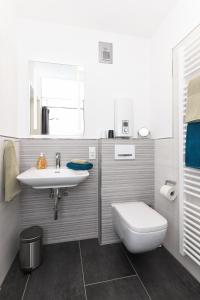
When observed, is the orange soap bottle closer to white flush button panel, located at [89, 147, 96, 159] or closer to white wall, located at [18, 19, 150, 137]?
white wall, located at [18, 19, 150, 137]

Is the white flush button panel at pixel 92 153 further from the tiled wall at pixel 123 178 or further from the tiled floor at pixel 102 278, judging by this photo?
the tiled floor at pixel 102 278

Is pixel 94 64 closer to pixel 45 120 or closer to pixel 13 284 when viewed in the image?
pixel 45 120

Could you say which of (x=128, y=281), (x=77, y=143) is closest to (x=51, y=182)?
(x=77, y=143)

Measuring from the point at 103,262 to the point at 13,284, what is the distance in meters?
0.70

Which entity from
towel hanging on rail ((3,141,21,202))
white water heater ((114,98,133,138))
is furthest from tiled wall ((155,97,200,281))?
towel hanging on rail ((3,141,21,202))

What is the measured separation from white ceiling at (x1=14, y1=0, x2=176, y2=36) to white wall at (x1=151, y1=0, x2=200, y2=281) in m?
0.14

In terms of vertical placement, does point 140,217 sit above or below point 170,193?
below

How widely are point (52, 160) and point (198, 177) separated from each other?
1.29 meters

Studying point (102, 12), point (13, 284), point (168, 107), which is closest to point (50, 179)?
point (13, 284)

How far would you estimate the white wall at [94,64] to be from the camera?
64.2 inches

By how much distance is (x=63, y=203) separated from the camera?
170 centimetres

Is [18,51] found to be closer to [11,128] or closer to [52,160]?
[11,128]

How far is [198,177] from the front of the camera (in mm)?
1160

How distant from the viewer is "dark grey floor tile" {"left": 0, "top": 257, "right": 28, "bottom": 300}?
43.3 inches
